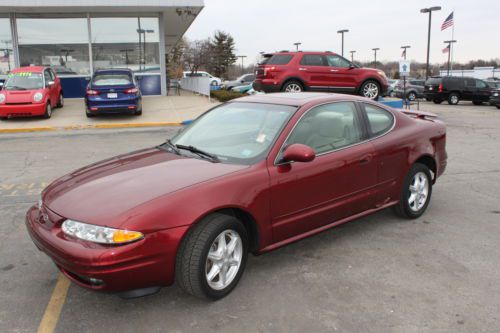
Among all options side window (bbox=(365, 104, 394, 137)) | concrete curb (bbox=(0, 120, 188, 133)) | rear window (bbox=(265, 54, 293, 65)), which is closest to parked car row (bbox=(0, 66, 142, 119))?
concrete curb (bbox=(0, 120, 188, 133))

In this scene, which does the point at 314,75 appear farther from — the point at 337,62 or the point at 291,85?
the point at 337,62

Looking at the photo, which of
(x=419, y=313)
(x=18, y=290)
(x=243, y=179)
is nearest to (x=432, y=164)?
(x=419, y=313)

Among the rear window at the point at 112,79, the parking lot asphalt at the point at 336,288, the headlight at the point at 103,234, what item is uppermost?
the rear window at the point at 112,79

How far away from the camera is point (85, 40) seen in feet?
66.7

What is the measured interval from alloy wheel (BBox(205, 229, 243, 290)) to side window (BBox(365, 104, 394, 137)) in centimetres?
201

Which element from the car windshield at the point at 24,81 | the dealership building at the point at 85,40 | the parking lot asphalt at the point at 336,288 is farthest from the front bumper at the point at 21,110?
the parking lot asphalt at the point at 336,288

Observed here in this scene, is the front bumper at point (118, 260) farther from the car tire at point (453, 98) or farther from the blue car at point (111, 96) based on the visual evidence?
the car tire at point (453, 98)

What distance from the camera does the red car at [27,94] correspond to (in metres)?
14.1

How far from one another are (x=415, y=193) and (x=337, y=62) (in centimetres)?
1042

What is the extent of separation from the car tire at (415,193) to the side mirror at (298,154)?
5.82 feet

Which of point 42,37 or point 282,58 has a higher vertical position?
point 42,37

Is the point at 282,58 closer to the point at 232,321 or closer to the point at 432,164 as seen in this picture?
the point at 432,164

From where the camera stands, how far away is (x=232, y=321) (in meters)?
3.04

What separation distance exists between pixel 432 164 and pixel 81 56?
61.8 ft
